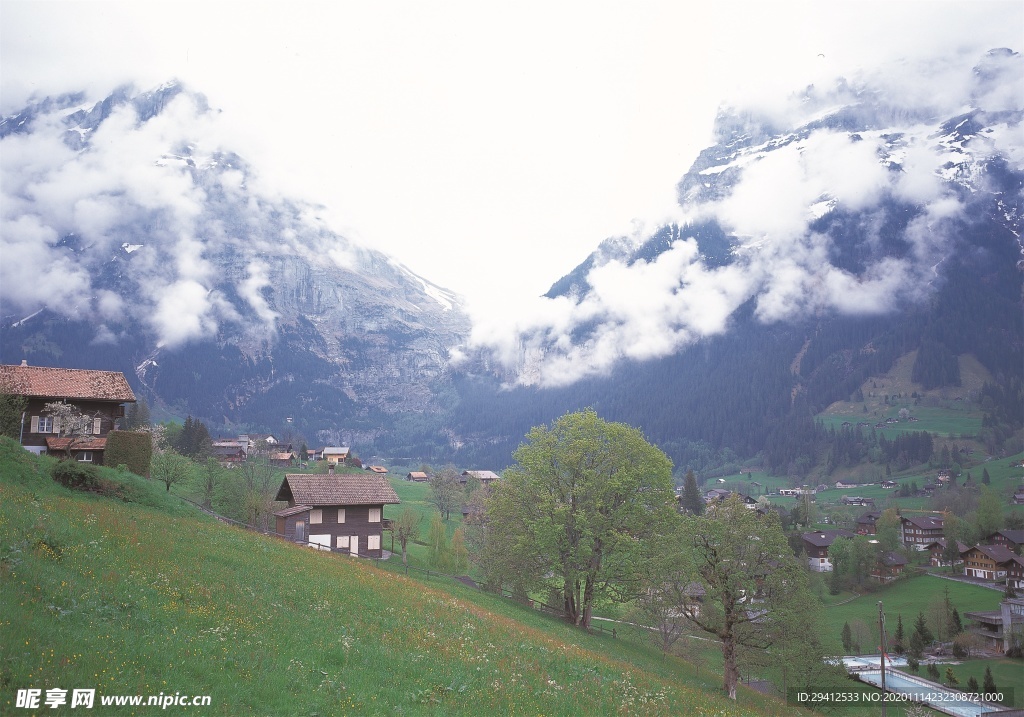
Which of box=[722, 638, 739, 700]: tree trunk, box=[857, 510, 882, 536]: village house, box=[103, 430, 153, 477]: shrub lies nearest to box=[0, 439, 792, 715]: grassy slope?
box=[722, 638, 739, 700]: tree trunk

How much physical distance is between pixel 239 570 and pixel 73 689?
12.7 m

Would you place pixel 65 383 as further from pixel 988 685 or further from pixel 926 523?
pixel 926 523

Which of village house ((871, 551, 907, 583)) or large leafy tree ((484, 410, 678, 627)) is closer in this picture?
large leafy tree ((484, 410, 678, 627))

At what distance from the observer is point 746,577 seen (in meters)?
31.5

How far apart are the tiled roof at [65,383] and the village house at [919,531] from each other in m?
166

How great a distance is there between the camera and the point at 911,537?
147 metres

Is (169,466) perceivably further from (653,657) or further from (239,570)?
(653,657)

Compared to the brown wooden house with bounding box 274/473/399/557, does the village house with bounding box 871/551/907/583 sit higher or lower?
lower

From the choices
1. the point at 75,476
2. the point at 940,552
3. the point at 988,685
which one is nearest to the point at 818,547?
the point at 940,552

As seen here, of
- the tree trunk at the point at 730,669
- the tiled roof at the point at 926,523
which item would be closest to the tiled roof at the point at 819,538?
the tiled roof at the point at 926,523

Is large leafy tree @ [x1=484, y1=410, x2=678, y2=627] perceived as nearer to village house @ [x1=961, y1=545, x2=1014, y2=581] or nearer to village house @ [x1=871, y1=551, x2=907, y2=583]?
village house @ [x1=871, y1=551, x2=907, y2=583]

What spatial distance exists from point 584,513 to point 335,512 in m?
28.2

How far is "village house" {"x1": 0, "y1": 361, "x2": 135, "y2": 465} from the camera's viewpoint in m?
50.1

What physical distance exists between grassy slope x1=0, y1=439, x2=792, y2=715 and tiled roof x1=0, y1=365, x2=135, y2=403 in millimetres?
29820
